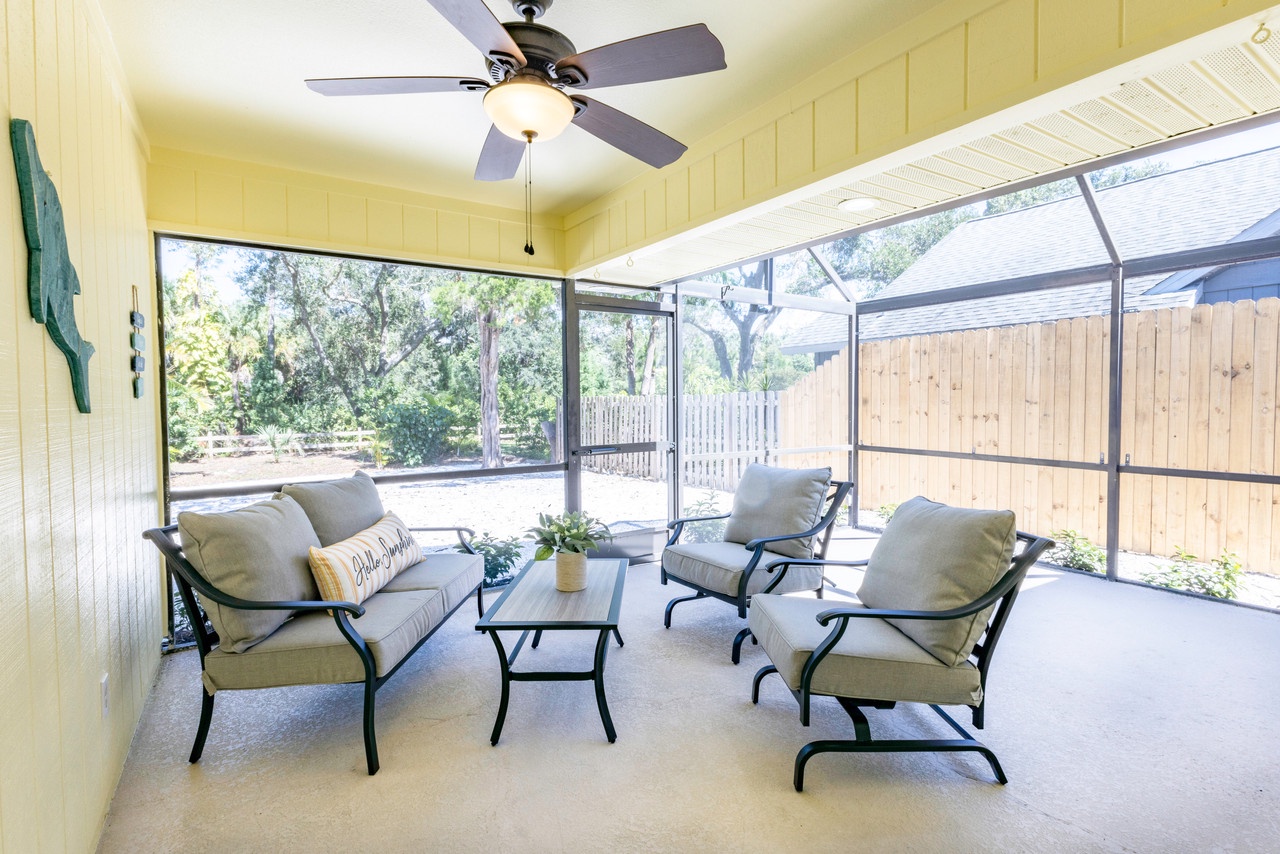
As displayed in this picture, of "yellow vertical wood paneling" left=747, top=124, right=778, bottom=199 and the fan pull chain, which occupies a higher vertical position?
the fan pull chain

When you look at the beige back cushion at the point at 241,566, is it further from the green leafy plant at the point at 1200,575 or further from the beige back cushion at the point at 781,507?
the green leafy plant at the point at 1200,575

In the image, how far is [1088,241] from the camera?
4297mm

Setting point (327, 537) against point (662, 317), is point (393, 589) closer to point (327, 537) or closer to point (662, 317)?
point (327, 537)

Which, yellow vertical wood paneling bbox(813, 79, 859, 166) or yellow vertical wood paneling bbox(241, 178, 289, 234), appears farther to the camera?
yellow vertical wood paneling bbox(241, 178, 289, 234)

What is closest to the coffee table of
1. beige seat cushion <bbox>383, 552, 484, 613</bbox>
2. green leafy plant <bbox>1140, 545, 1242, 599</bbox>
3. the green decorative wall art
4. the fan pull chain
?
beige seat cushion <bbox>383, 552, 484, 613</bbox>

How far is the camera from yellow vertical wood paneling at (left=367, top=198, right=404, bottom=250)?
374cm

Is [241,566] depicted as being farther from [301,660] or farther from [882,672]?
[882,672]

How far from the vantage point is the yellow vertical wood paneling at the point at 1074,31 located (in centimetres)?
170

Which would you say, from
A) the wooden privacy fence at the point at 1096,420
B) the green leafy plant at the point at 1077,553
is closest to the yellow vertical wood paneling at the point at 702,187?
the wooden privacy fence at the point at 1096,420

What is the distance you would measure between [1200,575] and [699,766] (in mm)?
3808

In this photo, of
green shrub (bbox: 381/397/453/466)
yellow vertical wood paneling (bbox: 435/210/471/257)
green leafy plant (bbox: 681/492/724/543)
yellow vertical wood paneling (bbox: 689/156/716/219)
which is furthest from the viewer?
green leafy plant (bbox: 681/492/724/543)

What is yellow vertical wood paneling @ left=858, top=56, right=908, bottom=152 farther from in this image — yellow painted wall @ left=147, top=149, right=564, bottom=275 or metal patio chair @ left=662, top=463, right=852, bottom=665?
yellow painted wall @ left=147, top=149, right=564, bottom=275

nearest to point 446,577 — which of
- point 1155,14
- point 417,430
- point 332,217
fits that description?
point 417,430

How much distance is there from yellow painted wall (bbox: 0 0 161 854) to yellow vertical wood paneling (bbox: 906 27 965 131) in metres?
2.57
